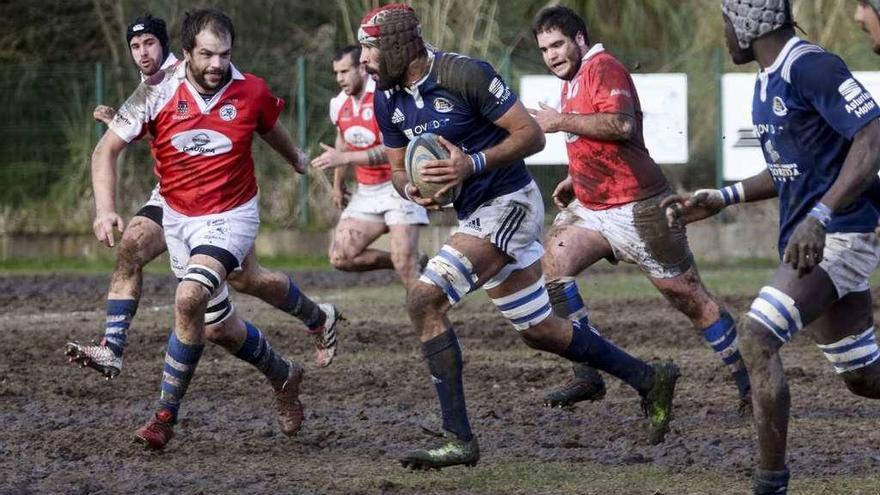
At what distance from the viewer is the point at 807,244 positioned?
583cm

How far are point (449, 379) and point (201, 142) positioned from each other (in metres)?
2.02

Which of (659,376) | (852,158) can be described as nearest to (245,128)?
(659,376)

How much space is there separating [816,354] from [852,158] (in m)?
5.55

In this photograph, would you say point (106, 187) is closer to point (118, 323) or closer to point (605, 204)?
point (118, 323)

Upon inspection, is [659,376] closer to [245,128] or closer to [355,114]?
[245,128]

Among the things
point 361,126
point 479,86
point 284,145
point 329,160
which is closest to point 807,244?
point 479,86

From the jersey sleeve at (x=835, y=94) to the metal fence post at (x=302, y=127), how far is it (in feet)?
48.0

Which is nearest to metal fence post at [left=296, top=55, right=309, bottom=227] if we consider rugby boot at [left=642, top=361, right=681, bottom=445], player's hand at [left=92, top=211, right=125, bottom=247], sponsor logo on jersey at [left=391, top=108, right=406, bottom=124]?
player's hand at [left=92, top=211, right=125, bottom=247]

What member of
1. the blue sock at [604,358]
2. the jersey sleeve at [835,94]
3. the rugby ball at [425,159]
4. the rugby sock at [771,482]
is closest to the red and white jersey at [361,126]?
the blue sock at [604,358]

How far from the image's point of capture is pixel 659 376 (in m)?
7.88

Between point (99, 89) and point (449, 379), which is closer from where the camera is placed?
point (449, 379)

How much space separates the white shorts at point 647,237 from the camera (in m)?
8.65

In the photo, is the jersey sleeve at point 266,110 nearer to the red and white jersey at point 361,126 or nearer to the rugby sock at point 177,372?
the rugby sock at point 177,372

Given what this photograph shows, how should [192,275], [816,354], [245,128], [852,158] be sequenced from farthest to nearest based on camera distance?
[816,354], [245,128], [192,275], [852,158]
